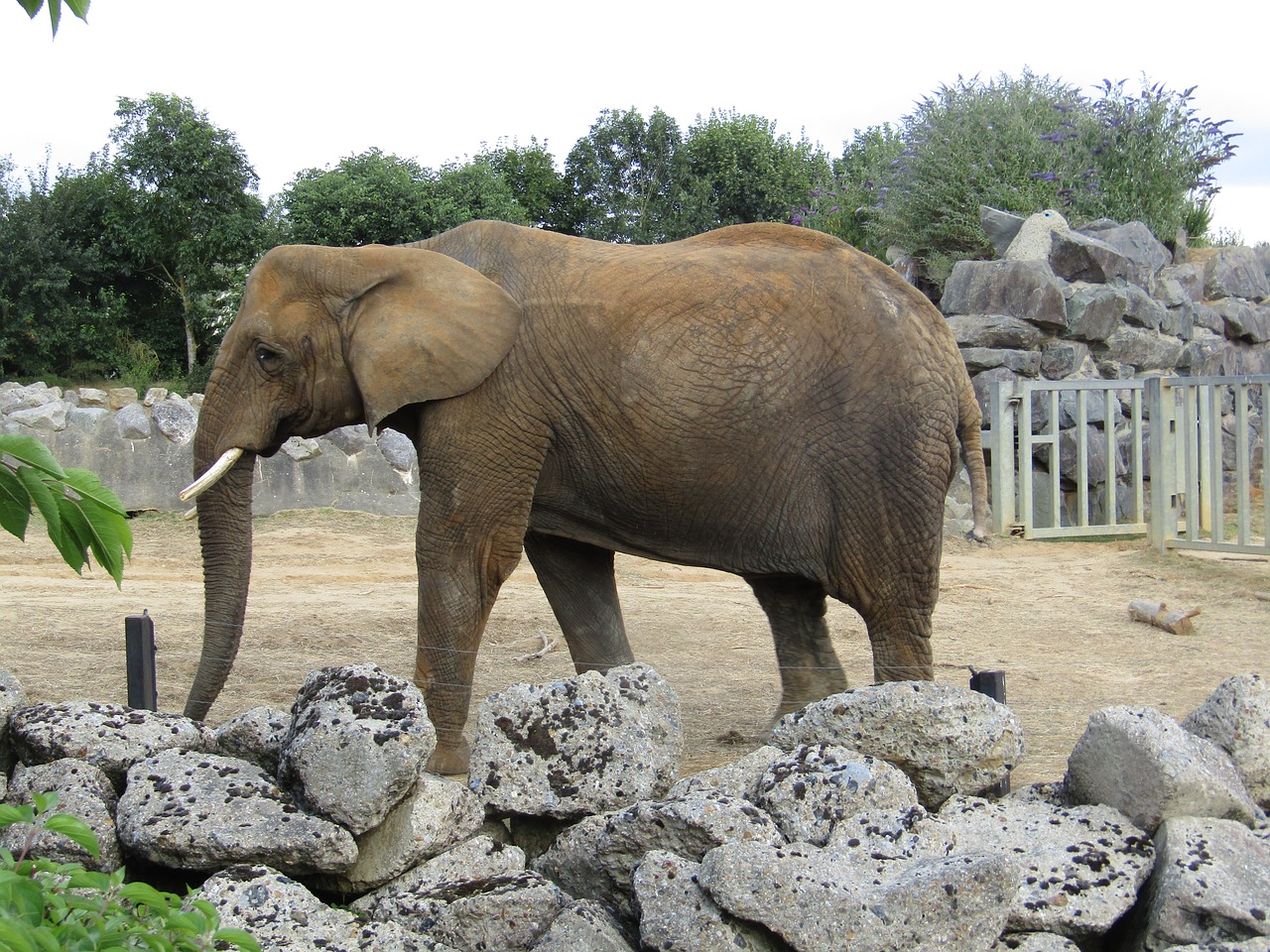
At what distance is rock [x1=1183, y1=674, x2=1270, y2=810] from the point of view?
4.28 metres

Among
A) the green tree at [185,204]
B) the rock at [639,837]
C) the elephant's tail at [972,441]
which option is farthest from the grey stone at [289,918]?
the green tree at [185,204]

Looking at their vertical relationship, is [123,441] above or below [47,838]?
above

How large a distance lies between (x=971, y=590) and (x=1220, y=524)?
281 centimetres

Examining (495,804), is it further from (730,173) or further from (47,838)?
(730,173)

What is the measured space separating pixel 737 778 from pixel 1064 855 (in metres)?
0.95

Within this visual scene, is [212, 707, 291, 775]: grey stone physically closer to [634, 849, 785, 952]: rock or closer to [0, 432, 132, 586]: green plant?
[634, 849, 785, 952]: rock

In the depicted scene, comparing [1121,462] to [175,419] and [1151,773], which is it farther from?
[1151,773]

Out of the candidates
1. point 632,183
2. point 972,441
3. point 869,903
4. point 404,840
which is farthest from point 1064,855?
point 632,183

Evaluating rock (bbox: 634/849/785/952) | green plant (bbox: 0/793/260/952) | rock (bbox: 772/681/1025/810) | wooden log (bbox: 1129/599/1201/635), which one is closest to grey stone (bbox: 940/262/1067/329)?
wooden log (bbox: 1129/599/1201/635)

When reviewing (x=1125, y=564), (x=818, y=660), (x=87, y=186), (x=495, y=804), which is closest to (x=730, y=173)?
(x=87, y=186)

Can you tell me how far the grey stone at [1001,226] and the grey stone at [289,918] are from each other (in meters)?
13.3

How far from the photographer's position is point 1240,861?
359cm

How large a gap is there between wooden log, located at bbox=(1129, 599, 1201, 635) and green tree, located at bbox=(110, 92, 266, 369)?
17215 millimetres

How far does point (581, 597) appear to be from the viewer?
5977 millimetres
